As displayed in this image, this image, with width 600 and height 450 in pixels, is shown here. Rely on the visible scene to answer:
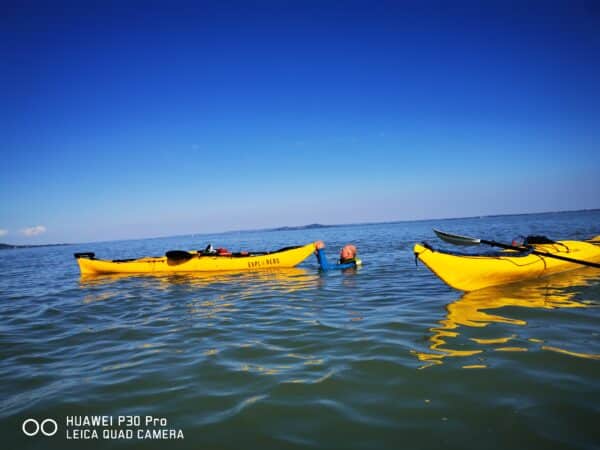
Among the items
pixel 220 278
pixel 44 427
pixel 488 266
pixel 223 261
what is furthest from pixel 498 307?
pixel 223 261

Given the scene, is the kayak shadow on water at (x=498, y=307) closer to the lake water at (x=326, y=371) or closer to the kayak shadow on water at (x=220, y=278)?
the lake water at (x=326, y=371)

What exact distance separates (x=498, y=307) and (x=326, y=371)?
487cm

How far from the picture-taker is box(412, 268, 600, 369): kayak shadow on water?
4.79 metres

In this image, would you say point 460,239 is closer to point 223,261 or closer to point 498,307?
point 498,307

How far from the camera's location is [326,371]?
4.36 metres

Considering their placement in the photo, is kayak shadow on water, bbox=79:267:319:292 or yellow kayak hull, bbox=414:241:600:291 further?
kayak shadow on water, bbox=79:267:319:292

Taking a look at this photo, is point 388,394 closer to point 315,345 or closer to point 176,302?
point 315,345

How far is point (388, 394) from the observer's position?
373cm

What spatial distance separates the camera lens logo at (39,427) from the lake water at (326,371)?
0.06 meters

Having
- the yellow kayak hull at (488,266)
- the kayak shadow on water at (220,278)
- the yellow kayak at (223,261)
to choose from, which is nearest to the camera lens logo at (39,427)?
the kayak shadow on water at (220,278)

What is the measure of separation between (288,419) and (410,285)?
7.76m

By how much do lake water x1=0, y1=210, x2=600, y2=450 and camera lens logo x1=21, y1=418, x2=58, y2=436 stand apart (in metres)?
0.06

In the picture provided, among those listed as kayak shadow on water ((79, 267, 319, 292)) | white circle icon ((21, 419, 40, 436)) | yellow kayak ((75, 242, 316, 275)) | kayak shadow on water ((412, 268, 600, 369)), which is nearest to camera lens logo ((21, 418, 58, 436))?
white circle icon ((21, 419, 40, 436))

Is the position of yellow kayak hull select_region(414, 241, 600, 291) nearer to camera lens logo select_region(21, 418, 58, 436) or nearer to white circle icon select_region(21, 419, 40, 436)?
camera lens logo select_region(21, 418, 58, 436)
